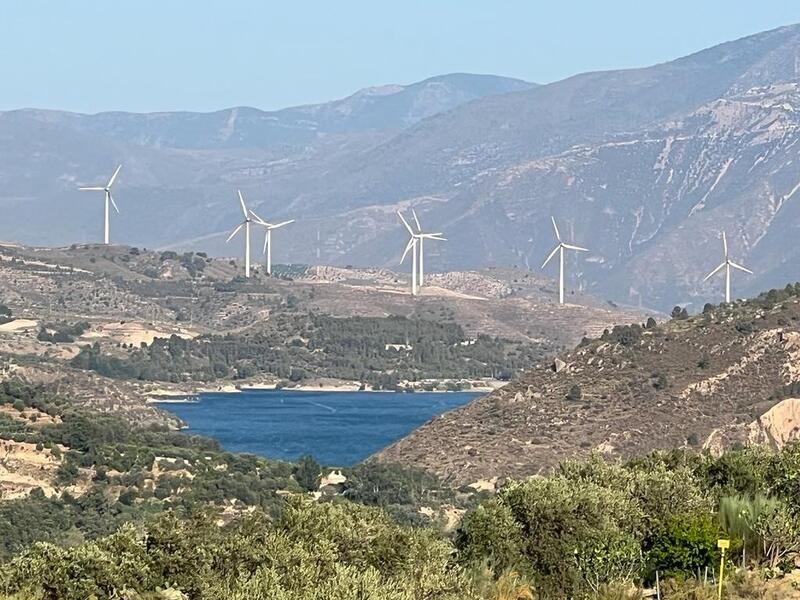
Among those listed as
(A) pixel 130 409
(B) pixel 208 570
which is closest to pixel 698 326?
(A) pixel 130 409

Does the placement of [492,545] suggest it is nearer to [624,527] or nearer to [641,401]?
[624,527]

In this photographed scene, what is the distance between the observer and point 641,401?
346 ft

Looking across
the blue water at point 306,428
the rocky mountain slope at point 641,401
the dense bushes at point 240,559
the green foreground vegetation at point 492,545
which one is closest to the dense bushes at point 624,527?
the green foreground vegetation at point 492,545

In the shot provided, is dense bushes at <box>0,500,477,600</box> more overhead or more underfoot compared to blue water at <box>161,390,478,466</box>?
more overhead

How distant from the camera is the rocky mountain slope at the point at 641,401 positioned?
320 feet

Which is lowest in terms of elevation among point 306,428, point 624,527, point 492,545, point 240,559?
point 306,428

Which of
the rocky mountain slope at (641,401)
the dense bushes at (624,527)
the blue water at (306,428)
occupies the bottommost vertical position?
the blue water at (306,428)

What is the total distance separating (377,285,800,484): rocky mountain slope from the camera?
9769 centimetres

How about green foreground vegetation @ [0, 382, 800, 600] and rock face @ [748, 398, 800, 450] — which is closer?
green foreground vegetation @ [0, 382, 800, 600]

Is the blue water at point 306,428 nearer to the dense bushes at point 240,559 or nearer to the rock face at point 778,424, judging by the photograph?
the rock face at point 778,424

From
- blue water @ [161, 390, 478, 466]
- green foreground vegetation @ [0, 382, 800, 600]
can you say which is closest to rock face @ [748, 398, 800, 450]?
green foreground vegetation @ [0, 382, 800, 600]

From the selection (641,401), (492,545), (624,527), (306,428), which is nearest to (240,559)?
(492,545)

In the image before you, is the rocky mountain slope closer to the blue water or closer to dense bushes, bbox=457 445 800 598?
the blue water

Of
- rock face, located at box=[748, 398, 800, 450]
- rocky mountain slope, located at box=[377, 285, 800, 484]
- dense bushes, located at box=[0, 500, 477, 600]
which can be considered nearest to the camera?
dense bushes, located at box=[0, 500, 477, 600]
